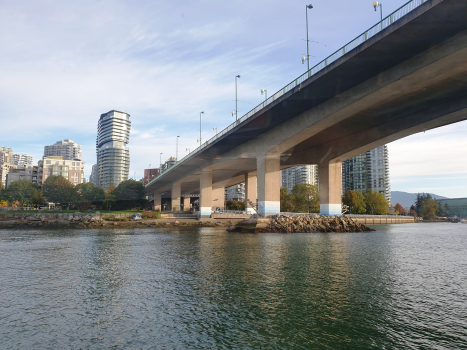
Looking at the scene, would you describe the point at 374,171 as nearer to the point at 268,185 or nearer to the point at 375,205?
the point at 375,205

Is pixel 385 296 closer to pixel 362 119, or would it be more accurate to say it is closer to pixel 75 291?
pixel 75 291

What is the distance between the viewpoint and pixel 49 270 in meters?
20.7

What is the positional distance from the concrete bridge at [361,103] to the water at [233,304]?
57.4ft

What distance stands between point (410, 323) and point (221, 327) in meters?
6.11

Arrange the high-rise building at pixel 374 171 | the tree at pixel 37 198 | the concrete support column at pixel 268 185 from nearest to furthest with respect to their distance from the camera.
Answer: the concrete support column at pixel 268 185
the tree at pixel 37 198
the high-rise building at pixel 374 171

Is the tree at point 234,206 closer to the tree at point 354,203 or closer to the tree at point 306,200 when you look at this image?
the tree at point 306,200

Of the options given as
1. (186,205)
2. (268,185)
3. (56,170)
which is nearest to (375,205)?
(186,205)

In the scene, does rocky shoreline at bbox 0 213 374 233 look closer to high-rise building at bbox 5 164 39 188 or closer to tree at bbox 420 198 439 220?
tree at bbox 420 198 439 220

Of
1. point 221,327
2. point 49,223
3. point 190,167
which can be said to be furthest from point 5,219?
point 221,327

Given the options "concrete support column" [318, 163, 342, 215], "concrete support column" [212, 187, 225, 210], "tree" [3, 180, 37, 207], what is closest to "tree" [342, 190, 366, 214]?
"concrete support column" [212, 187, 225, 210]

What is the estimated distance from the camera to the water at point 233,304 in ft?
33.2

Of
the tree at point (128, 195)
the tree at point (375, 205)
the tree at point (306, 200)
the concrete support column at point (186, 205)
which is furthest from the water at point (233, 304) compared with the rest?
the concrete support column at point (186, 205)

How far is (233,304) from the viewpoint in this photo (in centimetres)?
1348

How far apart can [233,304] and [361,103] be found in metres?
31.1
